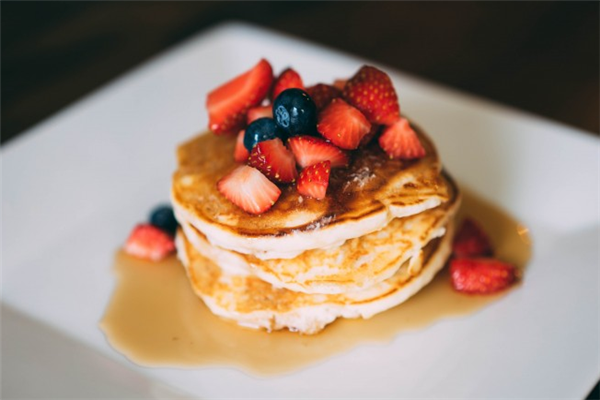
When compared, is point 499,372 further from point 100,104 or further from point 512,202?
point 100,104

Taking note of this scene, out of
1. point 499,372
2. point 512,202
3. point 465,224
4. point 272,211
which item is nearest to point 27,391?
point 272,211

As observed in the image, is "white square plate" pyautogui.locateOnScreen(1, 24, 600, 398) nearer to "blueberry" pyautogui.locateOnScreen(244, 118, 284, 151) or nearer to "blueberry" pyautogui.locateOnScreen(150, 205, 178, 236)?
"blueberry" pyautogui.locateOnScreen(150, 205, 178, 236)

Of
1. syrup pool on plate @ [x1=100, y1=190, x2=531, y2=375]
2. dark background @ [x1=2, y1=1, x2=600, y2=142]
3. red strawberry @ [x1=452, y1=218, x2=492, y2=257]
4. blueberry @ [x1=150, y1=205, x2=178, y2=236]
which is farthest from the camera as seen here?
dark background @ [x1=2, y1=1, x2=600, y2=142]

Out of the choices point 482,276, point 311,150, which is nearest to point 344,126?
point 311,150

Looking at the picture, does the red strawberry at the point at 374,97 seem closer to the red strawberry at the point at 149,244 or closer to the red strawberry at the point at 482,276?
the red strawberry at the point at 482,276

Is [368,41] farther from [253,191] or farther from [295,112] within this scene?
[253,191]

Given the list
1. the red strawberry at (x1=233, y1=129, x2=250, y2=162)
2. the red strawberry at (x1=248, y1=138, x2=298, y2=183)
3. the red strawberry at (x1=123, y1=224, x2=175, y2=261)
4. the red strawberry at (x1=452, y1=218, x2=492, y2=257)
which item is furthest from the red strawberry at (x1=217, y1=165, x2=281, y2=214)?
the red strawberry at (x1=452, y1=218, x2=492, y2=257)
